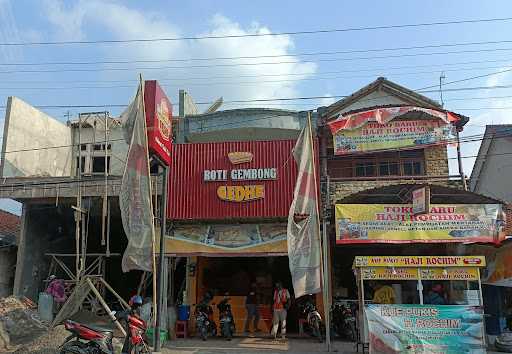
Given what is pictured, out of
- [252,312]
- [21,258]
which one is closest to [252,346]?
[252,312]

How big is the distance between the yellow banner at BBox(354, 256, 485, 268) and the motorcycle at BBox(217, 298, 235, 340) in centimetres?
485

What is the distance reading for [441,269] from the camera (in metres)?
11.6

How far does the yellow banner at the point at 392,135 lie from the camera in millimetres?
17188

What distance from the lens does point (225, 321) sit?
48.3ft

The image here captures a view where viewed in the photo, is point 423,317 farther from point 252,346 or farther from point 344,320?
point 252,346

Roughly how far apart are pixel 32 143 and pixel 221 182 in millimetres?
9560

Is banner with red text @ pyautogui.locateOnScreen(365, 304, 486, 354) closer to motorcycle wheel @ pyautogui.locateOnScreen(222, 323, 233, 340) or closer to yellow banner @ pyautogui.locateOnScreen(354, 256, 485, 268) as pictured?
yellow banner @ pyautogui.locateOnScreen(354, 256, 485, 268)

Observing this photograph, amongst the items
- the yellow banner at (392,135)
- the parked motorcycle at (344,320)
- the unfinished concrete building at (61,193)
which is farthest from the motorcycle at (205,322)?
the yellow banner at (392,135)

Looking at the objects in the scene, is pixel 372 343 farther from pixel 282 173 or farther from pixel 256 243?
pixel 282 173

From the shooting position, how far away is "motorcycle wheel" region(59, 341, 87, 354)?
997cm

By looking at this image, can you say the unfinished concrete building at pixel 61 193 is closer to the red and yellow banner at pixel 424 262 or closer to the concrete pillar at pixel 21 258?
the concrete pillar at pixel 21 258

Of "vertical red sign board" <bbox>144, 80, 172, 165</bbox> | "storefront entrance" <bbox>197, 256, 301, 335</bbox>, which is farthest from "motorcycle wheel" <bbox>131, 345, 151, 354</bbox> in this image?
"storefront entrance" <bbox>197, 256, 301, 335</bbox>

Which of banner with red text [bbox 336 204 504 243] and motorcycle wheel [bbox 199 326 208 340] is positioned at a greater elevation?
banner with red text [bbox 336 204 504 243]

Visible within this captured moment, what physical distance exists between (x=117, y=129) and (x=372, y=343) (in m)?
16.2
